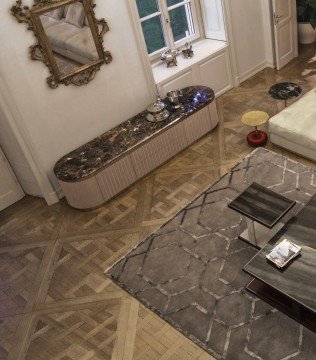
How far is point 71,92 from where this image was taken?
4.43m

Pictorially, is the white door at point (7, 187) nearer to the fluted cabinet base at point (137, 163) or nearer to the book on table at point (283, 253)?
the fluted cabinet base at point (137, 163)

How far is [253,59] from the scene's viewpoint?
20.2 ft

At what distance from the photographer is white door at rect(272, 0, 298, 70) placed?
577cm

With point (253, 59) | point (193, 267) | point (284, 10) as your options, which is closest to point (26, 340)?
point (193, 267)

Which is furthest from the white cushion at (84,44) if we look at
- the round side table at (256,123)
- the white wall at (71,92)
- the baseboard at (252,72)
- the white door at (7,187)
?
the baseboard at (252,72)

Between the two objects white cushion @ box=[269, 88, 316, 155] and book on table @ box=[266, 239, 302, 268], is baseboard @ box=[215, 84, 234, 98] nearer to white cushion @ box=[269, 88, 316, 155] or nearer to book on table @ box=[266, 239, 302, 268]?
white cushion @ box=[269, 88, 316, 155]

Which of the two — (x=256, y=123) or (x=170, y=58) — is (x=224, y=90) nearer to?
(x=170, y=58)

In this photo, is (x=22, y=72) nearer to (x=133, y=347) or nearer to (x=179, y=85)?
(x=179, y=85)

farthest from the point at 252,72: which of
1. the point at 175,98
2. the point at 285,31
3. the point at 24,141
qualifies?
the point at 24,141

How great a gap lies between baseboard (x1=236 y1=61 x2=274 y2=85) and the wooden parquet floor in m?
0.50

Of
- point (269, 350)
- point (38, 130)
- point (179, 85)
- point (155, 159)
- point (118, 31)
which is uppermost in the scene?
point (118, 31)

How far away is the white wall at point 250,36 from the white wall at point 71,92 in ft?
5.17

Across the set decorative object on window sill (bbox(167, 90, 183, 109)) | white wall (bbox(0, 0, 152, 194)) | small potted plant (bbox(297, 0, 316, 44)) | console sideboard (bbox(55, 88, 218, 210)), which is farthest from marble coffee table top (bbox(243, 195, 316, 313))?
small potted plant (bbox(297, 0, 316, 44))

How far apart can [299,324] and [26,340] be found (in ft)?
6.77
